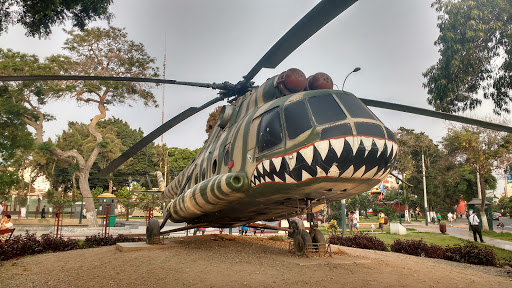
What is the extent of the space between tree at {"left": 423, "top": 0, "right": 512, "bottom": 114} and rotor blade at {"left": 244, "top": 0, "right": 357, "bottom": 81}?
410 inches

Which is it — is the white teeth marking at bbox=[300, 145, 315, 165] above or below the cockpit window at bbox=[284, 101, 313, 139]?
below

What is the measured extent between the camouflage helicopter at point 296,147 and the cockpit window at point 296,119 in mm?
19

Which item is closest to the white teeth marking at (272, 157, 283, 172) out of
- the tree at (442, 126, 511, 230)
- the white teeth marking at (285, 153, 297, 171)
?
the white teeth marking at (285, 153, 297, 171)

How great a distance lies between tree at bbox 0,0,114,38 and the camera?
5633 millimetres

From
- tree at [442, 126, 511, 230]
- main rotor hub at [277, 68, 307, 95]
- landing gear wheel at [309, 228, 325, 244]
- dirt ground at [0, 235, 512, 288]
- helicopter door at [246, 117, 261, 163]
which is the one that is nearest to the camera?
dirt ground at [0, 235, 512, 288]

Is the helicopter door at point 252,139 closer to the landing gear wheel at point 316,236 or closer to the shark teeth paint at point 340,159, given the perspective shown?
the shark teeth paint at point 340,159

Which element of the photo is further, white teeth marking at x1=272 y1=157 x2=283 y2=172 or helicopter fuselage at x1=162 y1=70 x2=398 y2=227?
white teeth marking at x1=272 y1=157 x2=283 y2=172

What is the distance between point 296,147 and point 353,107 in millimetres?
1352

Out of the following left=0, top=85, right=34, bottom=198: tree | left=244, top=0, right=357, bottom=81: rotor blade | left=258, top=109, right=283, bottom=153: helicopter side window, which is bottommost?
→ left=258, top=109, right=283, bottom=153: helicopter side window

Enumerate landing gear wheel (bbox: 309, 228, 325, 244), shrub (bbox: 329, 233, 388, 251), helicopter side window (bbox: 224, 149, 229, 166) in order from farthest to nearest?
shrub (bbox: 329, 233, 388, 251), helicopter side window (bbox: 224, 149, 229, 166), landing gear wheel (bbox: 309, 228, 325, 244)

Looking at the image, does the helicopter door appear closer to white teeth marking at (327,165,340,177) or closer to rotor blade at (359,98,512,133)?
white teeth marking at (327,165,340,177)

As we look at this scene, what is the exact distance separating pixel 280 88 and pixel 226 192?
8.10ft

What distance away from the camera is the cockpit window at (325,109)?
6.04 m

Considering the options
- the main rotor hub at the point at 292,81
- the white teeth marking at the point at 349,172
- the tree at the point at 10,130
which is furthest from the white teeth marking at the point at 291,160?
the tree at the point at 10,130
